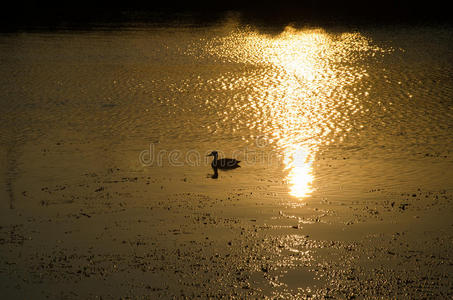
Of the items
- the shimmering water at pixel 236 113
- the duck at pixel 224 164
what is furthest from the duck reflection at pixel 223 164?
the shimmering water at pixel 236 113

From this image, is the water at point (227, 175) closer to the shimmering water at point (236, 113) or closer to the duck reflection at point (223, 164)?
the shimmering water at point (236, 113)

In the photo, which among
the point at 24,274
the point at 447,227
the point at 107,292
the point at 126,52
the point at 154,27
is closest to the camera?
the point at 107,292

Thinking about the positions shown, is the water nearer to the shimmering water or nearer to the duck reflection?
the shimmering water

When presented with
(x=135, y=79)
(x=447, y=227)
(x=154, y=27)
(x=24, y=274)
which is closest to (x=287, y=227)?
(x=447, y=227)

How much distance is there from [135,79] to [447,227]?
1355 cm

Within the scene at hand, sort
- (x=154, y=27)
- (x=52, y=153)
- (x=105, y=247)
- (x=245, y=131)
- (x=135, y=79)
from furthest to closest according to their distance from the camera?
1. (x=154, y=27)
2. (x=135, y=79)
3. (x=245, y=131)
4. (x=52, y=153)
5. (x=105, y=247)

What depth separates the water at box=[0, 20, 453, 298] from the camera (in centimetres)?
767

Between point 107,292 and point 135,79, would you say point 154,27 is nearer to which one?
→ point 135,79

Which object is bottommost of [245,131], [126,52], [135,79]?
[245,131]

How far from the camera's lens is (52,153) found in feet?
41.7

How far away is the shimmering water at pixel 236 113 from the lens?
11383 millimetres

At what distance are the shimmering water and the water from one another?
0.07 m

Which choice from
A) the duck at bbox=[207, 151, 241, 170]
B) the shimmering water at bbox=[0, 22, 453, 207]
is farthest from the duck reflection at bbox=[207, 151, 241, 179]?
the shimmering water at bbox=[0, 22, 453, 207]

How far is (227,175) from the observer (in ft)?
36.9
